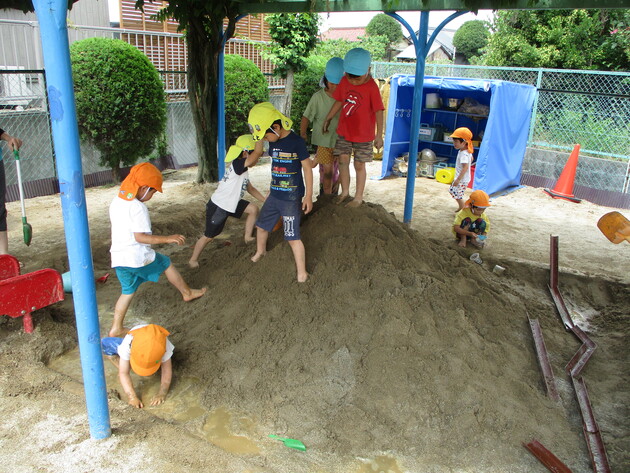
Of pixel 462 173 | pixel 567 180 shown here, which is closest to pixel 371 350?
pixel 462 173

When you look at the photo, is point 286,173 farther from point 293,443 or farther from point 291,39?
point 291,39

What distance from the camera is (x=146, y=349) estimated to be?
3.47 m

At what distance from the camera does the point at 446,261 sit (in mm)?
5336

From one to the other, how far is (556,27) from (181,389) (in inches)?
689

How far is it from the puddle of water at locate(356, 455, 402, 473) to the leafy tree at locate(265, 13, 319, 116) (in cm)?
1163

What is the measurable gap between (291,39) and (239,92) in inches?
93.7

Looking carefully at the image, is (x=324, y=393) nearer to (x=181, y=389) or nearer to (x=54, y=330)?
(x=181, y=389)

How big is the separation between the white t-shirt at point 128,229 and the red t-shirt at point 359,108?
8.42ft

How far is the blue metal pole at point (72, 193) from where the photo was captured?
2.61 m

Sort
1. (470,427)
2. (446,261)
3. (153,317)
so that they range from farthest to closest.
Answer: (446,261)
(153,317)
(470,427)

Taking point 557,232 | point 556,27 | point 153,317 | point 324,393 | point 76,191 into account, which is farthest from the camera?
point 556,27

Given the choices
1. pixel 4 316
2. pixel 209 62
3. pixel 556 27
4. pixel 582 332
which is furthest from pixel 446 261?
pixel 556 27

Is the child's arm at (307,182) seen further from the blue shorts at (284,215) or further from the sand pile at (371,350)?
the sand pile at (371,350)

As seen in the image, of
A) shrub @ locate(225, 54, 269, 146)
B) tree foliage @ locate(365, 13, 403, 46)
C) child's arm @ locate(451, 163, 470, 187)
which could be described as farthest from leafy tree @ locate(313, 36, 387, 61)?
child's arm @ locate(451, 163, 470, 187)
